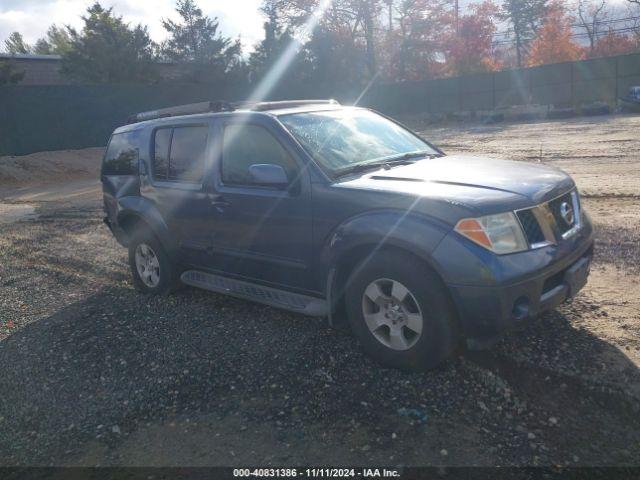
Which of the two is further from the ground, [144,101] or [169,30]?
[169,30]

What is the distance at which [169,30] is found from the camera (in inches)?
1583

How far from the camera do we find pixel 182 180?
205 inches

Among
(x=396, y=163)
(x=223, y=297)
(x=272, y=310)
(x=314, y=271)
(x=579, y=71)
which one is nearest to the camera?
(x=314, y=271)

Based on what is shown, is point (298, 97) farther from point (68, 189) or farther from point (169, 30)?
point (68, 189)

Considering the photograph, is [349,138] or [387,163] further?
[349,138]

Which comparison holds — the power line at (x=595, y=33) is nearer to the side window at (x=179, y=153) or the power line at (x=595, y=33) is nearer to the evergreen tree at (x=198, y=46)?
the evergreen tree at (x=198, y=46)

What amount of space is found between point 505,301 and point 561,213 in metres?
0.92

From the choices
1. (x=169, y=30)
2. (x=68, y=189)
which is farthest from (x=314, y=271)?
(x=169, y=30)

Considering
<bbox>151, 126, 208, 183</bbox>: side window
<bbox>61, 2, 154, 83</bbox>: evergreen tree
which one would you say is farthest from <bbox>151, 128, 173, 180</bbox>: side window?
<bbox>61, 2, 154, 83</bbox>: evergreen tree

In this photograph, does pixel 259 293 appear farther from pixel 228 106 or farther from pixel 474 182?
pixel 474 182

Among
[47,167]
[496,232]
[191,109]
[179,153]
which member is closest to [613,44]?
[47,167]

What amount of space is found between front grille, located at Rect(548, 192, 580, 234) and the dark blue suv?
15mm

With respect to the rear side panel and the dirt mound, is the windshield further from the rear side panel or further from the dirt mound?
the dirt mound

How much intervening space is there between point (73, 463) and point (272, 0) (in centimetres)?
4695
